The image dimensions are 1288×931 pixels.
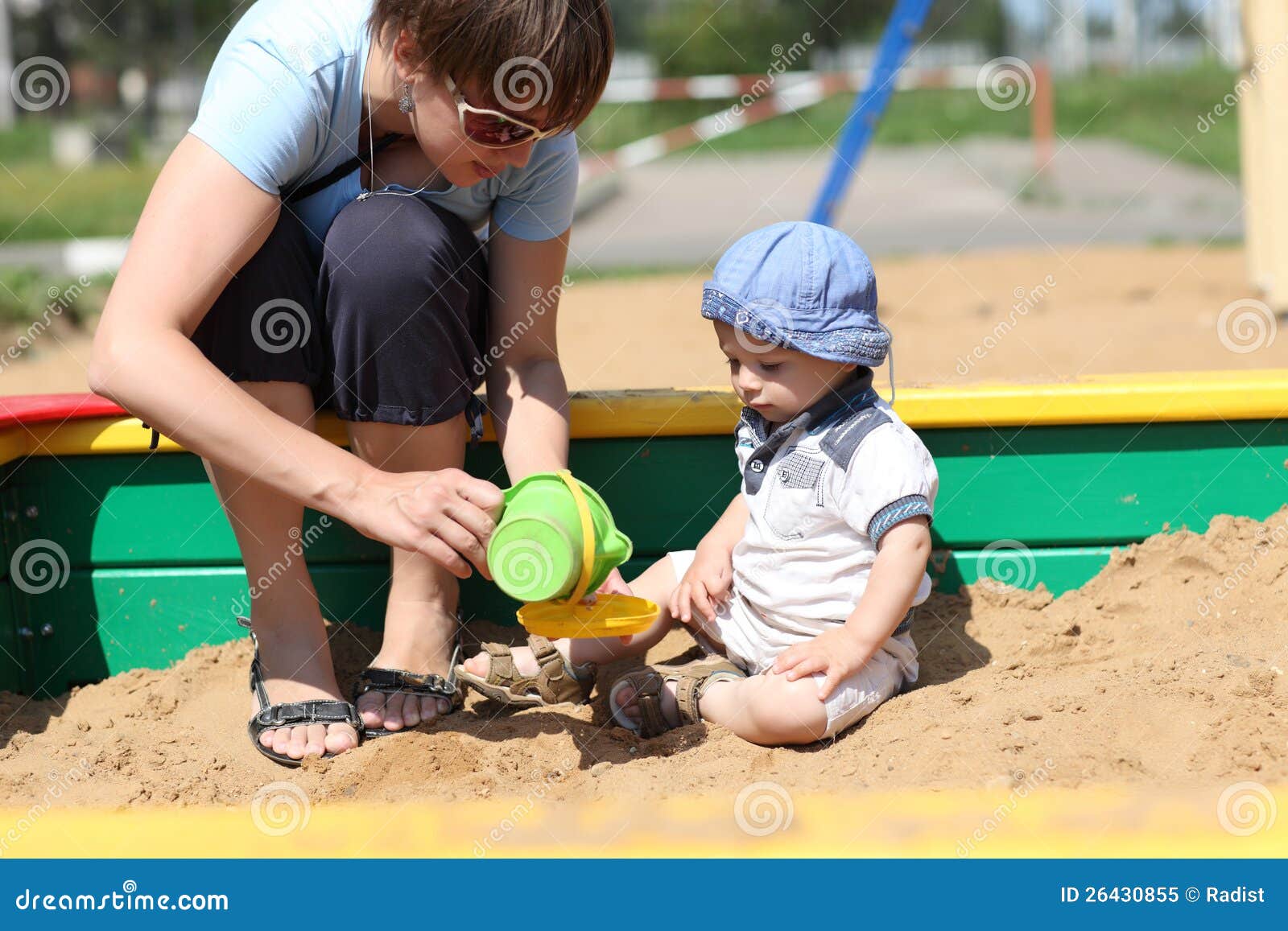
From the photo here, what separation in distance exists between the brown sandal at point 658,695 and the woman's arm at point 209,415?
1.39 ft

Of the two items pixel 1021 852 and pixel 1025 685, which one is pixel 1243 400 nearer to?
pixel 1025 685

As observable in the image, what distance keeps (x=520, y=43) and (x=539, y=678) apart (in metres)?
0.88

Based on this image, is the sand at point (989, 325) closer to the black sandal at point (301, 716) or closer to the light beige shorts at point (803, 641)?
the light beige shorts at point (803, 641)

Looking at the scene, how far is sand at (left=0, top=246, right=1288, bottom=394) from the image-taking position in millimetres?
3508

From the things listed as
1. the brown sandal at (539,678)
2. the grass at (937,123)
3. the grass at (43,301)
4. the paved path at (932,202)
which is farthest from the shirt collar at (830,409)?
the grass at (937,123)

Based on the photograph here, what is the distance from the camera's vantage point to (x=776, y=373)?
1.72 metres

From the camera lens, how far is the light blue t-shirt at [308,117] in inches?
60.0

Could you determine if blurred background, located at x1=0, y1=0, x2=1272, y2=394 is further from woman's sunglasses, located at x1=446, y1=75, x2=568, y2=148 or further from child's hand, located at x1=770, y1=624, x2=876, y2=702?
woman's sunglasses, located at x1=446, y1=75, x2=568, y2=148

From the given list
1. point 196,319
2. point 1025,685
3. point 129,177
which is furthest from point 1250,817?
point 129,177

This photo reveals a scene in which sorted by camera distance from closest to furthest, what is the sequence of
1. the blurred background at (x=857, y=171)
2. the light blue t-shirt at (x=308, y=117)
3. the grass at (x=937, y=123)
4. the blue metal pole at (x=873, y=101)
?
the light blue t-shirt at (x=308, y=117) < the blue metal pole at (x=873, y=101) < the blurred background at (x=857, y=171) < the grass at (x=937, y=123)

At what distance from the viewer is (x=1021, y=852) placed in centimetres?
119

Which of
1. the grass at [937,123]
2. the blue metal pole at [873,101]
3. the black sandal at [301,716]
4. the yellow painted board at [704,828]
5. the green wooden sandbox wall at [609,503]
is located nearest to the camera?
the yellow painted board at [704,828]

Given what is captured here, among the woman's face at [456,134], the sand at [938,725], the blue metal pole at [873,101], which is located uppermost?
the blue metal pole at [873,101]
